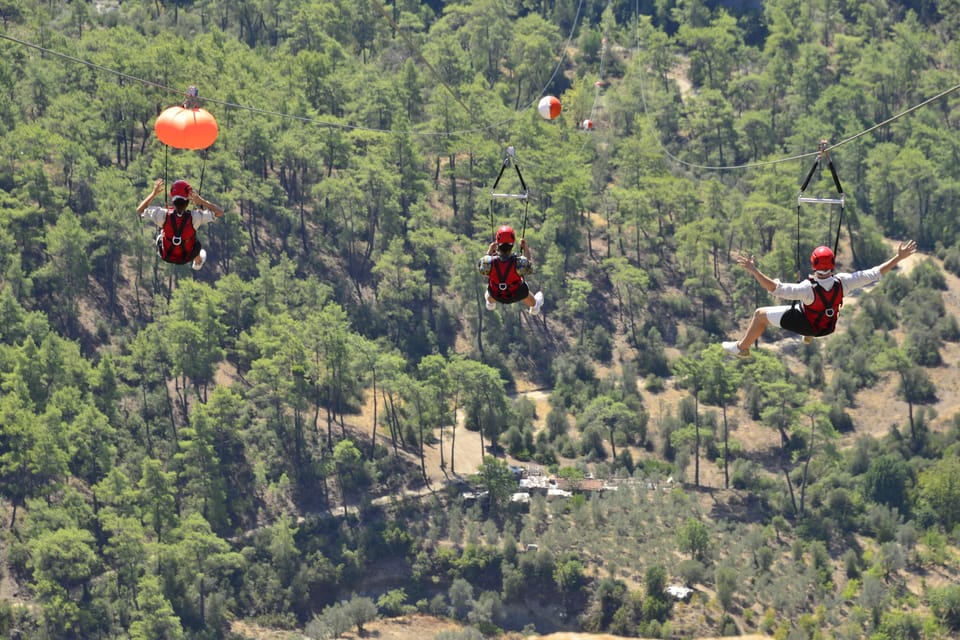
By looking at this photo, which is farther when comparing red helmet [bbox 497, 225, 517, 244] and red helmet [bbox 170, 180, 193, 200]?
red helmet [bbox 497, 225, 517, 244]

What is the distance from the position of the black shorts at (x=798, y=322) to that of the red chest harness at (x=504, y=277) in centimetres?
740

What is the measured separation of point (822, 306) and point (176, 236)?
41.7 ft

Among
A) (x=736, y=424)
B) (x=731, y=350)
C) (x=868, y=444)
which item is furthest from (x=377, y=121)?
(x=731, y=350)

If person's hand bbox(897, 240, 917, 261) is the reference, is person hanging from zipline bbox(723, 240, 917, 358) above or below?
below

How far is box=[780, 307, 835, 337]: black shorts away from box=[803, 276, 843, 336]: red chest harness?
0.04 m

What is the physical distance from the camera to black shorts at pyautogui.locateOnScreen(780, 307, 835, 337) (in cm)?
2752

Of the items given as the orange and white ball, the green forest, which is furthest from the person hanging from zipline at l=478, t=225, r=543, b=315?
the green forest

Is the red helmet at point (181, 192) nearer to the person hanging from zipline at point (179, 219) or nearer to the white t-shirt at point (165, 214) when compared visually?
the person hanging from zipline at point (179, 219)

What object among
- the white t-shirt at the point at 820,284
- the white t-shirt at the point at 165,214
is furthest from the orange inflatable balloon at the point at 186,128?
the white t-shirt at the point at 820,284

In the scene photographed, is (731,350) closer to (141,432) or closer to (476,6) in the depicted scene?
(141,432)

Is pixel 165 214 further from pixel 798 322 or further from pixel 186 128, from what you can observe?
pixel 798 322

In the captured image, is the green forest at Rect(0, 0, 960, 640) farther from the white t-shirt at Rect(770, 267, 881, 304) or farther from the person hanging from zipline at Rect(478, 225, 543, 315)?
the white t-shirt at Rect(770, 267, 881, 304)

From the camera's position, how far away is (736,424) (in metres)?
81.0

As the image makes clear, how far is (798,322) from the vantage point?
27.5 meters
